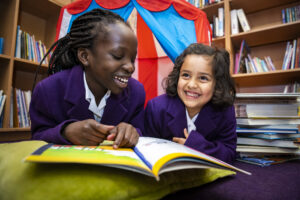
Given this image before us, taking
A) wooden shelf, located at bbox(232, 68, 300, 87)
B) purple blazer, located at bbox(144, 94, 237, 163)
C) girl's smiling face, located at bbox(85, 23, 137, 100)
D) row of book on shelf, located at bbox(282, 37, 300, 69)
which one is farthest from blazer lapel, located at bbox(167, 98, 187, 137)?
row of book on shelf, located at bbox(282, 37, 300, 69)

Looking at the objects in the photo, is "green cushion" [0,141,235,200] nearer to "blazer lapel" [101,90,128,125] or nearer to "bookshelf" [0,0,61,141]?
"blazer lapel" [101,90,128,125]

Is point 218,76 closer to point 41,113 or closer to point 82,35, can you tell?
point 82,35

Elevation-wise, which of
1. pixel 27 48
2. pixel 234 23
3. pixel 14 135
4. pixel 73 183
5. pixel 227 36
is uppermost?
pixel 234 23

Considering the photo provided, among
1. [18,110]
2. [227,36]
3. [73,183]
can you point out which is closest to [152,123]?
[73,183]

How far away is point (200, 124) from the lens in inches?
32.0

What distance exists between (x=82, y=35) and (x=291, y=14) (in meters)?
1.99

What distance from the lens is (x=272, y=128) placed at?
0.85 metres

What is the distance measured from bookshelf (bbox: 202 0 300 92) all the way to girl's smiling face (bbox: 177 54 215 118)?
1.21m

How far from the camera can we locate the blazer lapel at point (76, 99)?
69 centimetres

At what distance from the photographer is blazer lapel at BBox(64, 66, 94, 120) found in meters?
0.69

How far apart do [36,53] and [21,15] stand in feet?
1.87

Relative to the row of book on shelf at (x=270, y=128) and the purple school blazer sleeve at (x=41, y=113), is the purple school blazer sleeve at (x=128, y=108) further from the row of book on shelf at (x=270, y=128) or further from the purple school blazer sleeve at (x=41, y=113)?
the row of book on shelf at (x=270, y=128)

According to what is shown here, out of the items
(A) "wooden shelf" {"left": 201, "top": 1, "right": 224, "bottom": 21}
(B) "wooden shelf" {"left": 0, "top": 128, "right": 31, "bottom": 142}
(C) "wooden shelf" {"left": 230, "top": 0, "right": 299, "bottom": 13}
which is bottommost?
(B) "wooden shelf" {"left": 0, "top": 128, "right": 31, "bottom": 142}

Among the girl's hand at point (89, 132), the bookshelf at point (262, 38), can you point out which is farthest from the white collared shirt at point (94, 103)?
the bookshelf at point (262, 38)
